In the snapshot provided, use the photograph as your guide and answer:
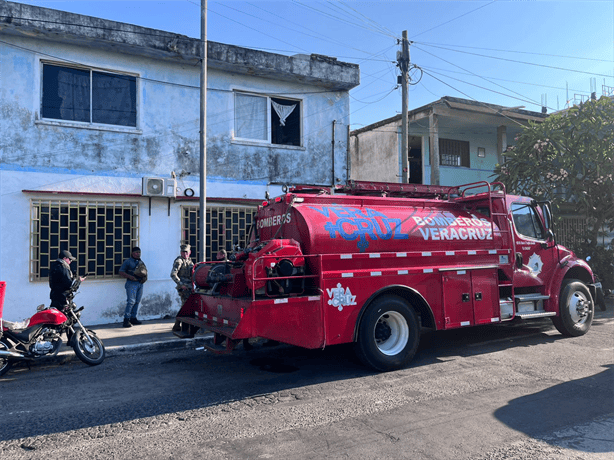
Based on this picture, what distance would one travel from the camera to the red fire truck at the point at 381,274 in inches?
244

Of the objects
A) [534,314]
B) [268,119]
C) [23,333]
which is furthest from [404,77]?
[23,333]

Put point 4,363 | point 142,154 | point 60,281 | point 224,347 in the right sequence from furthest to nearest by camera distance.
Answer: point 142,154, point 60,281, point 4,363, point 224,347

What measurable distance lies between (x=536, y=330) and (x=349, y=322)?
5178mm

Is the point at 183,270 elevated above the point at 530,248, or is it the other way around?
the point at 530,248

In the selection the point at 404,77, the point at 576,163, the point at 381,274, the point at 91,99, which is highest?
the point at 404,77

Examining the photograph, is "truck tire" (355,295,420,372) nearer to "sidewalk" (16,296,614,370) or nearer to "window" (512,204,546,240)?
"window" (512,204,546,240)

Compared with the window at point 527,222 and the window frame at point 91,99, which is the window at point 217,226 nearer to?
the window frame at point 91,99

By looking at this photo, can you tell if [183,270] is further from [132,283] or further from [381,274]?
[381,274]

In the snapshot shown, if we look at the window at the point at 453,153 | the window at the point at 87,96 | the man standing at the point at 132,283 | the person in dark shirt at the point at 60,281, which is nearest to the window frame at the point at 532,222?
the man standing at the point at 132,283

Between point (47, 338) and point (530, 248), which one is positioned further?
point (530, 248)

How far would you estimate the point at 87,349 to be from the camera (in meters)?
7.40

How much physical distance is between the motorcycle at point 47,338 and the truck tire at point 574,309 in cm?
788

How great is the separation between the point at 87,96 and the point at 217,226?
165 inches

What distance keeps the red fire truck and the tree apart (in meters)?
5.94
